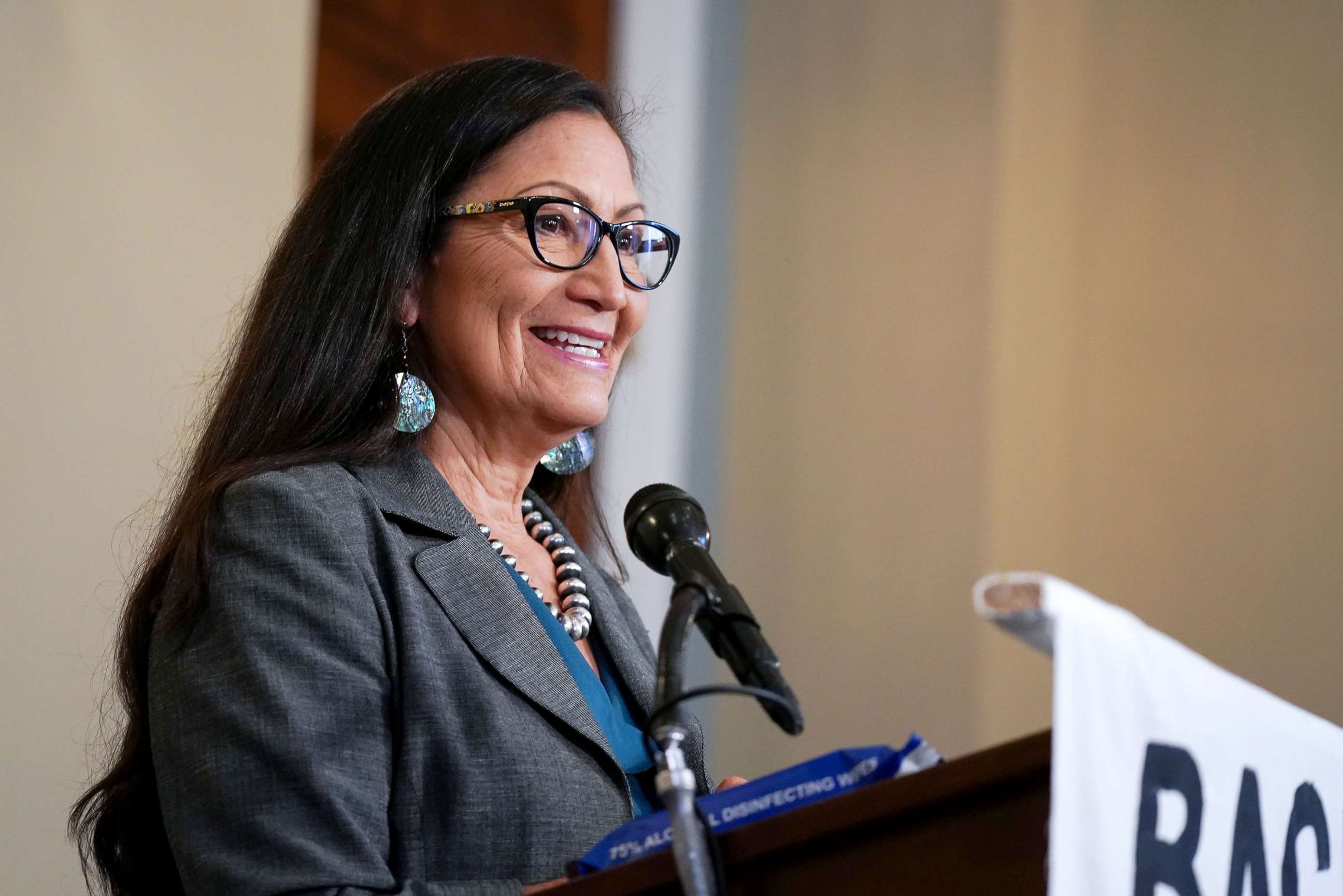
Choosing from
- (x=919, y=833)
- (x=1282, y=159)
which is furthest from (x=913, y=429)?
(x=919, y=833)

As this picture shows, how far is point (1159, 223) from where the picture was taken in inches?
148

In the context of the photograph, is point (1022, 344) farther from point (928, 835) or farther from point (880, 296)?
point (928, 835)

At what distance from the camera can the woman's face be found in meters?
1.81

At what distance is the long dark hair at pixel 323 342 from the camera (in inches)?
59.7

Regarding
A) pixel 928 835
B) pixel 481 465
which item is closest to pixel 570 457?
pixel 481 465

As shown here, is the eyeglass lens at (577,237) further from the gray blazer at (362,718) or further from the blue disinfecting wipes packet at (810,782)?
the blue disinfecting wipes packet at (810,782)

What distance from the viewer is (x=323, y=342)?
172 centimetres

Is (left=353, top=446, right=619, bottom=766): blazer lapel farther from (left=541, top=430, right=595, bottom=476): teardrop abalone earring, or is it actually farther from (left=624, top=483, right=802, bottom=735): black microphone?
(left=541, top=430, right=595, bottom=476): teardrop abalone earring

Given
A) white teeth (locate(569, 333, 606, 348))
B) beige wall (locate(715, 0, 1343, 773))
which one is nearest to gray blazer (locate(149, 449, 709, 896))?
white teeth (locate(569, 333, 606, 348))

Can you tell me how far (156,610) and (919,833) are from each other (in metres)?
1.01

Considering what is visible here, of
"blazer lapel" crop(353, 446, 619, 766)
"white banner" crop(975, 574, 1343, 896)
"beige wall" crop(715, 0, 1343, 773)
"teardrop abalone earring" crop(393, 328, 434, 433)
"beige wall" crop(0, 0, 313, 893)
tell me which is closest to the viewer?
"white banner" crop(975, 574, 1343, 896)

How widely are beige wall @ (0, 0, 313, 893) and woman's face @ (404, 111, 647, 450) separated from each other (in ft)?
2.31

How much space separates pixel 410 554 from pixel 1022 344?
9.01 feet

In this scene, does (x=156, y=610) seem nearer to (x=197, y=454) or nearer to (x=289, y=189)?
(x=197, y=454)
